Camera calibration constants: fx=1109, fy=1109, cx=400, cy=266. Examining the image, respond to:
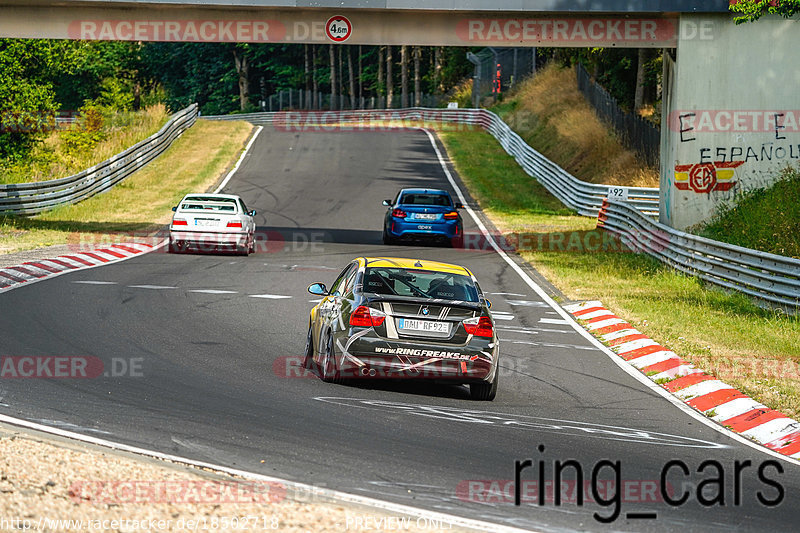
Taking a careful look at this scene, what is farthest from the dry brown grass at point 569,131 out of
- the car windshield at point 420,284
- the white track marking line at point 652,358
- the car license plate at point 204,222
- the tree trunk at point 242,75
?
the tree trunk at point 242,75

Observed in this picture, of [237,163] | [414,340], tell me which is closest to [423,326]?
[414,340]

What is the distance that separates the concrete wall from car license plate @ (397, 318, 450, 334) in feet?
49.1

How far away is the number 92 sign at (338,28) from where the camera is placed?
24.0 meters

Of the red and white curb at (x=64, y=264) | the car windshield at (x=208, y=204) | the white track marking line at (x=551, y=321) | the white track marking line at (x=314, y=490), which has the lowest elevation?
the white track marking line at (x=551, y=321)

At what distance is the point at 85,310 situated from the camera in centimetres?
1577

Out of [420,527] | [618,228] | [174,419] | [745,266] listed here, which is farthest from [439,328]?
[618,228]

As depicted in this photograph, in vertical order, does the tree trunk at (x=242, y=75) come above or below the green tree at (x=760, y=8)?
above

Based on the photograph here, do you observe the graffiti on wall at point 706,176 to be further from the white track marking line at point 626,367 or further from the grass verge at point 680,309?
the white track marking line at point 626,367

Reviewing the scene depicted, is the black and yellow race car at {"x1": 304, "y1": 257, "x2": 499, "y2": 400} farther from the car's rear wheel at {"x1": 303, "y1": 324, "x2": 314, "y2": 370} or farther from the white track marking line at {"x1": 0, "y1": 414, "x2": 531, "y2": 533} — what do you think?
the white track marking line at {"x1": 0, "y1": 414, "x2": 531, "y2": 533}

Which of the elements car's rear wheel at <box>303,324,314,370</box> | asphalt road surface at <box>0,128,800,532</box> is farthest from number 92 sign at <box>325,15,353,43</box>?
car's rear wheel at <box>303,324,314,370</box>

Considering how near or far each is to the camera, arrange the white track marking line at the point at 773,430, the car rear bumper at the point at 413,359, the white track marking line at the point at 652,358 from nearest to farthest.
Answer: the white track marking line at the point at 773,430 → the car rear bumper at the point at 413,359 → the white track marking line at the point at 652,358

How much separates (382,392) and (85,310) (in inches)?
250

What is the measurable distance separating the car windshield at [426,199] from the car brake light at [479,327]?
16.8m

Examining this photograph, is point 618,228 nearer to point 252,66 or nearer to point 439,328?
point 439,328
